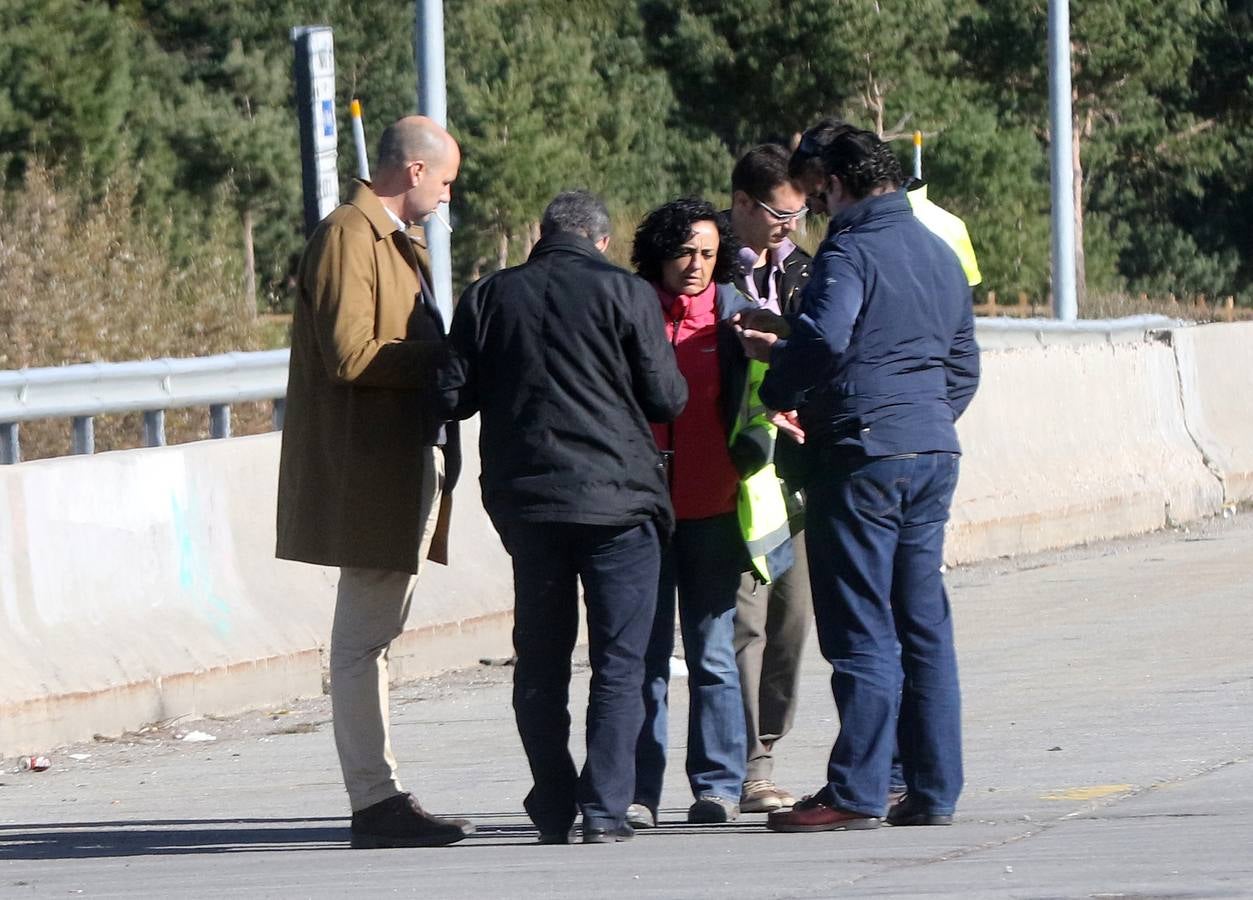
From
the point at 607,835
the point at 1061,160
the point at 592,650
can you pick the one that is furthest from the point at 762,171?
the point at 1061,160

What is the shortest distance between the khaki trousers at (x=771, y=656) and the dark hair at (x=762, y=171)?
100 cm

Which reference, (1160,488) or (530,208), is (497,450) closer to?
(1160,488)

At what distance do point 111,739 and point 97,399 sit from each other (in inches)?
101

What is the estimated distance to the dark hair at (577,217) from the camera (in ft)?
20.1

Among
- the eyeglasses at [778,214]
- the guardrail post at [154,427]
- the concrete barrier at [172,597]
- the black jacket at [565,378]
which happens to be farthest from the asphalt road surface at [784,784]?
the guardrail post at [154,427]

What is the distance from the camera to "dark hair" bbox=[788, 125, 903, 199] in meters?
6.09

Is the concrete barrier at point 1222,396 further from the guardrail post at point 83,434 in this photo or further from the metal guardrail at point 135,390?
the guardrail post at point 83,434

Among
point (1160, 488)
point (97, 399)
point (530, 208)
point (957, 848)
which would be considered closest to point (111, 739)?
point (97, 399)

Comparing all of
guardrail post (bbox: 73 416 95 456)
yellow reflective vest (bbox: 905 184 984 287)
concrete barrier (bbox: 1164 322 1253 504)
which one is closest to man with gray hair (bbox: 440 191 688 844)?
yellow reflective vest (bbox: 905 184 984 287)

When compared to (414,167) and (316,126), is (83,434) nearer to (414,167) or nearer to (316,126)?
(316,126)

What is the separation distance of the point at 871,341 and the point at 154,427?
5350 millimetres

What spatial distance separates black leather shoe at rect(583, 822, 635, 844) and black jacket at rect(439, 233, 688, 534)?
804 mm

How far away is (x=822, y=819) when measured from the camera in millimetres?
6168

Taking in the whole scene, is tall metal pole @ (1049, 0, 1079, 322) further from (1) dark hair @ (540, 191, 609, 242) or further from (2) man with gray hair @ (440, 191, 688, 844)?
(2) man with gray hair @ (440, 191, 688, 844)
